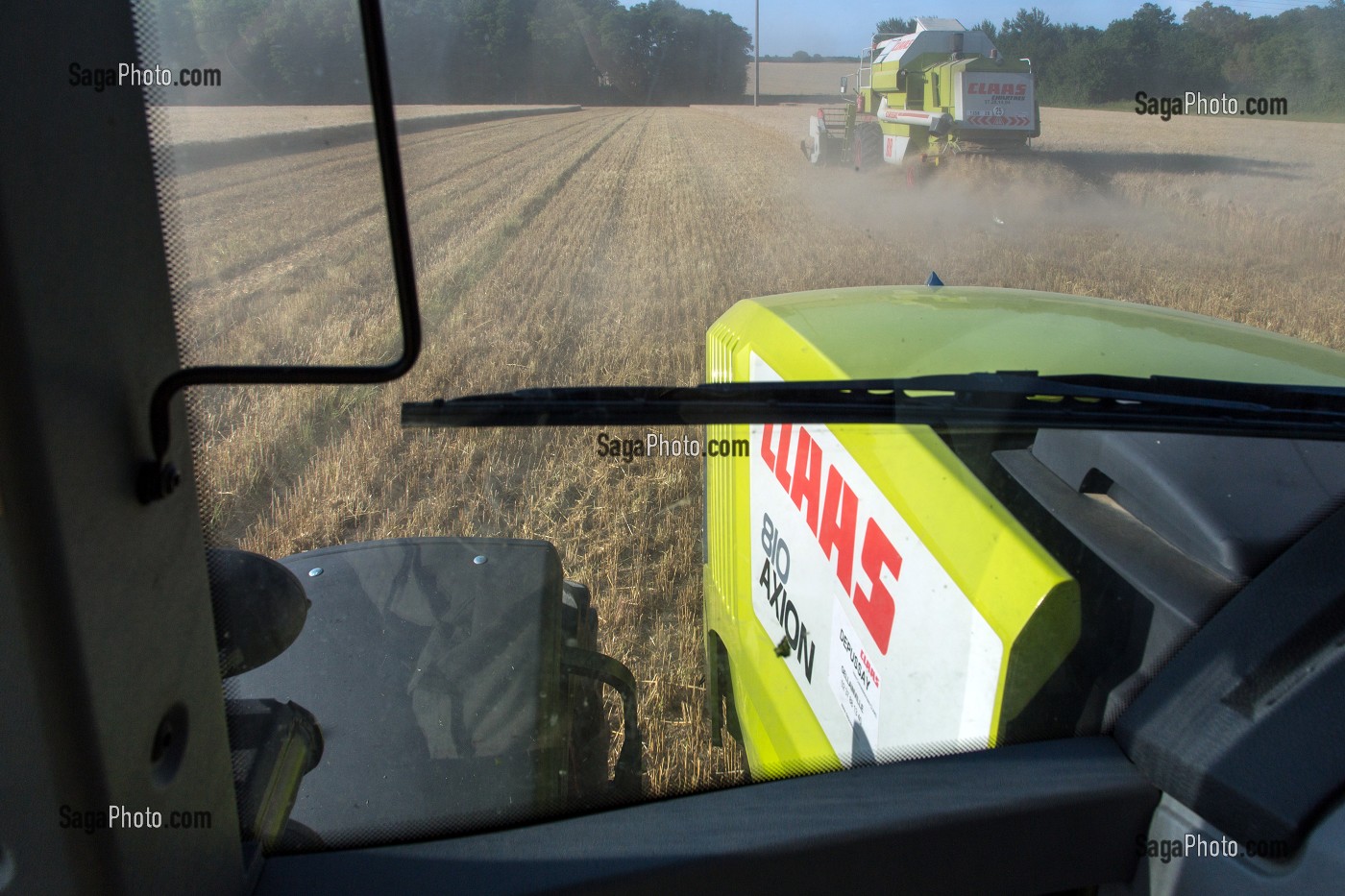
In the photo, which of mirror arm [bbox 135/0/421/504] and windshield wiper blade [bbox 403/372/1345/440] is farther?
windshield wiper blade [bbox 403/372/1345/440]

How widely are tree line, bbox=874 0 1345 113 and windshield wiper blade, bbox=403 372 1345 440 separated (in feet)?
1.37

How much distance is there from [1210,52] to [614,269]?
98cm

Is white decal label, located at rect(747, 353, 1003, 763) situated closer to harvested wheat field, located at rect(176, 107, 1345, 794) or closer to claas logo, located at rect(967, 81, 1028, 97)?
harvested wheat field, located at rect(176, 107, 1345, 794)

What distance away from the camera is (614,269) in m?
1.90

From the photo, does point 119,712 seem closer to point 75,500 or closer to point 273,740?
point 75,500

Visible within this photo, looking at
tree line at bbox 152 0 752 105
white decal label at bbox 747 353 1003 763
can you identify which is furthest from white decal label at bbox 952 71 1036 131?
white decal label at bbox 747 353 1003 763

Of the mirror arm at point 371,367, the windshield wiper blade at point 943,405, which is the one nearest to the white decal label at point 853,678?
the windshield wiper blade at point 943,405

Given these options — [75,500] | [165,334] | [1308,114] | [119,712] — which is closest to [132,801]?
[119,712]

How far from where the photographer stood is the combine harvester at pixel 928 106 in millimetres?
1590

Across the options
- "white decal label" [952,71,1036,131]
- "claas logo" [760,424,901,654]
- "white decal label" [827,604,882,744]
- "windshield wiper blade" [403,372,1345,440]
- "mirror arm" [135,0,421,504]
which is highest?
"white decal label" [952,71,1036,131]

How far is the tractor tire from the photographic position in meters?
2.55

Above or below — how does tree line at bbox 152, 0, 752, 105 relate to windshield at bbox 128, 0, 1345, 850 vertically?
above

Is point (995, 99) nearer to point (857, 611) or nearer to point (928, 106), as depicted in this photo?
point (928, 106)

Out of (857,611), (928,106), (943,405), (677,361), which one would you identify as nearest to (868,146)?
(928,106)
